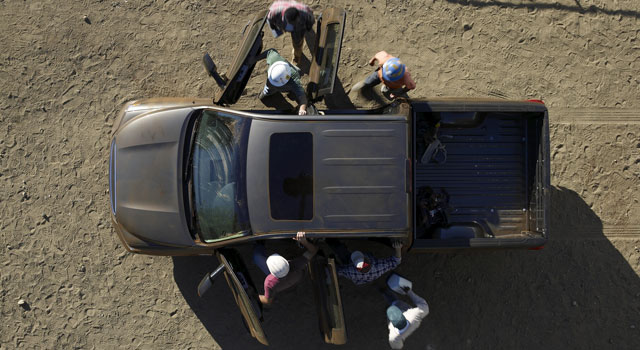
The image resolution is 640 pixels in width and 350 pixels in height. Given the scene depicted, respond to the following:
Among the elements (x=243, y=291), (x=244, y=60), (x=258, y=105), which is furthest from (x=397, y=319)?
(x=244, y=60)

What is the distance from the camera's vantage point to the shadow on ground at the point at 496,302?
453cm

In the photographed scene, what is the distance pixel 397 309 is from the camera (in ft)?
12.5

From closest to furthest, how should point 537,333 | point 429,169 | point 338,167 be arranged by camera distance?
point 338,167 → point 429,169 → point 537,333

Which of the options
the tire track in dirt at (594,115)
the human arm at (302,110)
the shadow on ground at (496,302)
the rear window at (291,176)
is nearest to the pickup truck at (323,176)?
the rear window at (291,176)

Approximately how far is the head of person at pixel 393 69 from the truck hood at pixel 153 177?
1991 millimetres

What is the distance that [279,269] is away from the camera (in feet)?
11.4

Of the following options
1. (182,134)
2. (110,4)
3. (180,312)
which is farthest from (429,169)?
(110,4)

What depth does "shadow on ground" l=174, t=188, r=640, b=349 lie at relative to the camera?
14.9 ft

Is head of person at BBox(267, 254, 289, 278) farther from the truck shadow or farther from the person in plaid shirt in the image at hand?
the truck shadow

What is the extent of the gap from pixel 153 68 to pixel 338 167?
2.95 metres

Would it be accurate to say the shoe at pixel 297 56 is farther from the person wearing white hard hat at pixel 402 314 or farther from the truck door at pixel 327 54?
the person wearing white hard hat at pixel 402 314

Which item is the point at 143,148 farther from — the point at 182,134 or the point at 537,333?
the point at 537,333

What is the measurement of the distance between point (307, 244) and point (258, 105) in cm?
200

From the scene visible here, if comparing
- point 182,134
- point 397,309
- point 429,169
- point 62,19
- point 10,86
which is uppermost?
point 62,19
